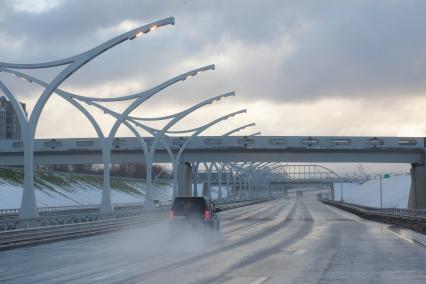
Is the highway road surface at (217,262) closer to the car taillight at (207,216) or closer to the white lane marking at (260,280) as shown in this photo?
the white lane marking at (260,280)

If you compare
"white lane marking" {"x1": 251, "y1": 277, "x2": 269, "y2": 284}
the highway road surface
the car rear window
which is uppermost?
the car rear window

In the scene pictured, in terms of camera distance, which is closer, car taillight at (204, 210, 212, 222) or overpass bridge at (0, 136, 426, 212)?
car taillight at (204, 210, 212, 222)

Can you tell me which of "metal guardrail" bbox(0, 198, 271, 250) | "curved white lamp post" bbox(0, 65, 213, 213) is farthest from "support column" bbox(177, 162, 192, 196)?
"curved white lamp post" bbox(0, 65, 213, 213)

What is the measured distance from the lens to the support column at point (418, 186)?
2758 inches

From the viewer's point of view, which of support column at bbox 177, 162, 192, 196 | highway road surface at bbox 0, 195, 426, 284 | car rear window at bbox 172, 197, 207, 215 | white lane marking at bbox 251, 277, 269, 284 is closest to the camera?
white lane marking at bbox 251, 277, 269, 284

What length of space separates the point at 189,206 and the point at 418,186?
4613cm

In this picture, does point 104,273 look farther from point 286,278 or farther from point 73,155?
point 73,155

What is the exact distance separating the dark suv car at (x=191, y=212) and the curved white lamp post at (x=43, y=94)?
6.07 metres

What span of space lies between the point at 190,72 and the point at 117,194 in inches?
4063

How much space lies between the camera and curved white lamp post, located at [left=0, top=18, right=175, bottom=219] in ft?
92.3

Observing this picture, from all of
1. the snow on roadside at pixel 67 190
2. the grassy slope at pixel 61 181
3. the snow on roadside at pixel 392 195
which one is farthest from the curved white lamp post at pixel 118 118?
the snow on roadside at pixel 392 195

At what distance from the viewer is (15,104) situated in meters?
30.9

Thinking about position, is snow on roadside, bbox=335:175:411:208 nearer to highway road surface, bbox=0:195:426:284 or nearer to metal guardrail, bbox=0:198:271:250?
metal guardrail, bbox=0:198:271:250

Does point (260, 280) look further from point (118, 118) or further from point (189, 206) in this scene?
point (118, 118)
